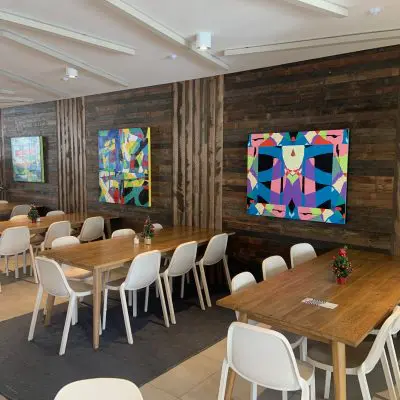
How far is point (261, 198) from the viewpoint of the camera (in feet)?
14.5

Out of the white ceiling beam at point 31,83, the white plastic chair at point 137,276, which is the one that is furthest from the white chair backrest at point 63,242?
the white ceiling beam at point 31,83

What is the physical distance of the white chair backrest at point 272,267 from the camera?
3.04 m

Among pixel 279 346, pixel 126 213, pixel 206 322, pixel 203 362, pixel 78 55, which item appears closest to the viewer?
pixel 279 346

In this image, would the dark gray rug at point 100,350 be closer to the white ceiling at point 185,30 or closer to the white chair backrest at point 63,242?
the white chair backrest at point 63,242

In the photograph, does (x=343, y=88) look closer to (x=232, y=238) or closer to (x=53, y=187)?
(x=232, y=238)

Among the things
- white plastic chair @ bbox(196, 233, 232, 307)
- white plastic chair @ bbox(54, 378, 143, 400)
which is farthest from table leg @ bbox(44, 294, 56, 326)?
white plastic chair @ bbox(54, 378, 143, 400)

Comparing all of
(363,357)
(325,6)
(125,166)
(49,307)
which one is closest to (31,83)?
(125,166)

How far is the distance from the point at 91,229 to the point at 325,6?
4077mm

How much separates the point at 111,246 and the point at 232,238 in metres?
1.58

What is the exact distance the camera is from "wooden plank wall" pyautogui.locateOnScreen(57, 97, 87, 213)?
6.39 meters

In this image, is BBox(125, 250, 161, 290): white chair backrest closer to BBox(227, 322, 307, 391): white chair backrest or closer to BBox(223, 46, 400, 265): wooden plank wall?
BBox(227, 322, 307, 391): white chair backrest

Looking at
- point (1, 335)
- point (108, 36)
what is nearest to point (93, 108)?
point (108, 36)

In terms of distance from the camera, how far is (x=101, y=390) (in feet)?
4.94

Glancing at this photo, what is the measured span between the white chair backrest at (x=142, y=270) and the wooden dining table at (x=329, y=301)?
107cm
